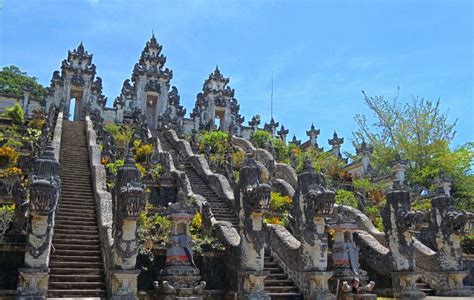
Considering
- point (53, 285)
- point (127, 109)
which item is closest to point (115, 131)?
point (127, 109)

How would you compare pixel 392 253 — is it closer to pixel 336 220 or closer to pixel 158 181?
pixel 336 220

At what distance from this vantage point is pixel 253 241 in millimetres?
10039

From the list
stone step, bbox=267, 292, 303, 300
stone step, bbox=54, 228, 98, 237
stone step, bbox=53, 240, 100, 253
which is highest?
stone step, bbox=54, 228, 98, 237

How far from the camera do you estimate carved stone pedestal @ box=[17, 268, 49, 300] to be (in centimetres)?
834

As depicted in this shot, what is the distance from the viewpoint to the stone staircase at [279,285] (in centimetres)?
1069

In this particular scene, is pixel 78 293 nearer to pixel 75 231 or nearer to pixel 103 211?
pixel 75 231

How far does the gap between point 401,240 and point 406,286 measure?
109 cm

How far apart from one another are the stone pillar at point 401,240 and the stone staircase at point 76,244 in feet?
22.5

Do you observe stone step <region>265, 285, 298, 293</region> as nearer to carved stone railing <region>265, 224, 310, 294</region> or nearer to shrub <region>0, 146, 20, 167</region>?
carved stone railing <region>265, 224, 310, 294</region>

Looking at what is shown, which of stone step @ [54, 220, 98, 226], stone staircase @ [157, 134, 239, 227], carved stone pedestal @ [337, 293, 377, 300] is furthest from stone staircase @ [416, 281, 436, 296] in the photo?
stone step @ [54, 220, 98, 226]

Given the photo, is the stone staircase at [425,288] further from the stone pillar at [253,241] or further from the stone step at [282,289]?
the stone pillar at [253,241]

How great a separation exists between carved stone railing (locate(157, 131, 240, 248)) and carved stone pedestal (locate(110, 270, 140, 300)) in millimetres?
2586

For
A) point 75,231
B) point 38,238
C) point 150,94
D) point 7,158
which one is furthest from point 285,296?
point 150,94

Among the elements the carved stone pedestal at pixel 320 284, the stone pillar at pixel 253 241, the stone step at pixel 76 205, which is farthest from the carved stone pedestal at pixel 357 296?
the stone step at pixel 76 205
